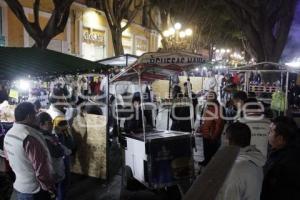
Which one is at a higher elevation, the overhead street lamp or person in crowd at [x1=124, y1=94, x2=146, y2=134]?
the overhead street lamp

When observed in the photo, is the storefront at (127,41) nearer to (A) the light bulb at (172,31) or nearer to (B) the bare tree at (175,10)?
(B) the bare tree at (175,10)

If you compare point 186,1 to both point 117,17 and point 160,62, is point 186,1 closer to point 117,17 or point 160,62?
point 117,17

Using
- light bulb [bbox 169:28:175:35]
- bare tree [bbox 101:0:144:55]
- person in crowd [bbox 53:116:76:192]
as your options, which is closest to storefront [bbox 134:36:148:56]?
light bulb [bbox 169:28:175:35]

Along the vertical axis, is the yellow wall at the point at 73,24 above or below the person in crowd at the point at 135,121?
above

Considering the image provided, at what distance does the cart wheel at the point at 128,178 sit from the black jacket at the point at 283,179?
3.66 m

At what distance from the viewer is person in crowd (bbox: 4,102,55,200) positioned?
376 centimetres

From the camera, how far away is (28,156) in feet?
12.4

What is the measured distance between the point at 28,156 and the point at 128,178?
3.07m

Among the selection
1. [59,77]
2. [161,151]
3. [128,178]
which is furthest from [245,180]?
[59,77]

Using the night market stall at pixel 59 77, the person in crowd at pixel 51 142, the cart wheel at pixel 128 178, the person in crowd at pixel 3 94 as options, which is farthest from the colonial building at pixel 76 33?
the person in crowd at pixel 51 142

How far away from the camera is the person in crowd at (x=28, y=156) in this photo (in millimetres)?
3762

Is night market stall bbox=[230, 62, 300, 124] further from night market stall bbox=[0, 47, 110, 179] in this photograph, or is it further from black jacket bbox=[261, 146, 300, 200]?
black jacket bbox=[261, 146, 300, 200]

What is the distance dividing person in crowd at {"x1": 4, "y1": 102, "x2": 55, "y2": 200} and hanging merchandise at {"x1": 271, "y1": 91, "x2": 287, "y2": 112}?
8.94 meters

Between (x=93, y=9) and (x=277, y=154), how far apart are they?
20903 millimetres
